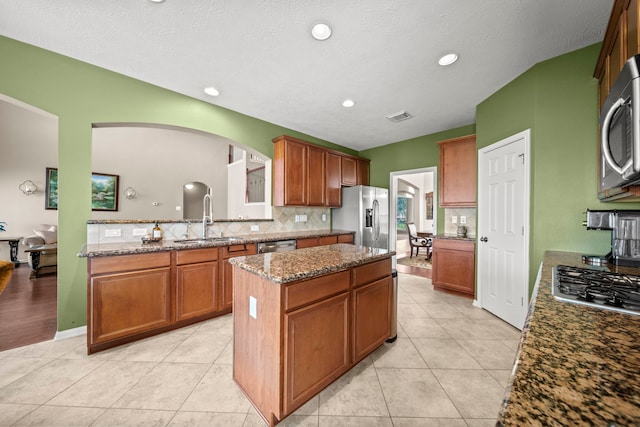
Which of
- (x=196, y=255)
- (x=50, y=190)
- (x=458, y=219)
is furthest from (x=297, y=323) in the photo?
(x=50, y=190)

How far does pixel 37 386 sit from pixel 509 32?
4.50m

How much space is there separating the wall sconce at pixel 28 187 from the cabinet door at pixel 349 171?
733cm

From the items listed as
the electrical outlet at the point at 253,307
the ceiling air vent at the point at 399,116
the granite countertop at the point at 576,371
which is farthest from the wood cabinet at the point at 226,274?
the ceiling air vent at the point at 399,116

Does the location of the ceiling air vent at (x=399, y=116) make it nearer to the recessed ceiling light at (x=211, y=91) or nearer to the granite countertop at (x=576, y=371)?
the recessed ceiling light at (x=211, y=91)

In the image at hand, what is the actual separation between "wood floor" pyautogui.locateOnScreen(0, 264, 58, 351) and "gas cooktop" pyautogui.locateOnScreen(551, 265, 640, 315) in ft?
13.3

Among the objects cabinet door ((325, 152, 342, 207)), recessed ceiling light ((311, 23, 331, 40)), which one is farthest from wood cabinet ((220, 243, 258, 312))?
recessed ceiling light ((311, 23, 331, 40))

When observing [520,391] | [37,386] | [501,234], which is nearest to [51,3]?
[37,386]

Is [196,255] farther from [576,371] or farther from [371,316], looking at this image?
[576,371]

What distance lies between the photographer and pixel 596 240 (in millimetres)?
2107

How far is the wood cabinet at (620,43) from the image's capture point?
1176mm

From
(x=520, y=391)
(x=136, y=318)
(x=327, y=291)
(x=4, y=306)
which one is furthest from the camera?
(x=4, y=306)

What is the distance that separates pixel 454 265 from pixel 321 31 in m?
3.48

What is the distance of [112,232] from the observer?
8.52 ft

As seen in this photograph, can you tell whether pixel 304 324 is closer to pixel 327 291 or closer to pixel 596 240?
pixel 327 291
